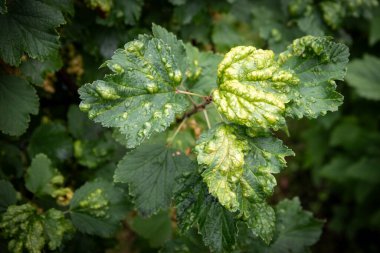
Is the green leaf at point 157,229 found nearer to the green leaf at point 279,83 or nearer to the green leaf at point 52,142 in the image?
the green leaf at point 52,142

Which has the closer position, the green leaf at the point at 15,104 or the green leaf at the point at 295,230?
the green leaf at the point at 15,104

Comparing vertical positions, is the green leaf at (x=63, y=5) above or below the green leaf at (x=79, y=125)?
above

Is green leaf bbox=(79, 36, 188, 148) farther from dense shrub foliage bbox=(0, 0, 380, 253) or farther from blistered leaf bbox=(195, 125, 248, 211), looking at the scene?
blistered leaf bbox=(195, 125, 248, 211)

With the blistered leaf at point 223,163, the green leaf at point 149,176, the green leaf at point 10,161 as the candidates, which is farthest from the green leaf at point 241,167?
the green leaf at point 10,161

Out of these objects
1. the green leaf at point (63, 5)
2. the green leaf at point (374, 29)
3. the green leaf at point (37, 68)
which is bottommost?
the green leaf at point (374, 29)

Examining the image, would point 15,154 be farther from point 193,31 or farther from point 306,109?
point 306,109

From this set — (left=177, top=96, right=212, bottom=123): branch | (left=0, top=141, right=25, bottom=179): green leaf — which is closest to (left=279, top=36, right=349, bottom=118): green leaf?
(left=177, top=96, right=212, bottom=123): branch

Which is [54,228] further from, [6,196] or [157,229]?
[157,229]
